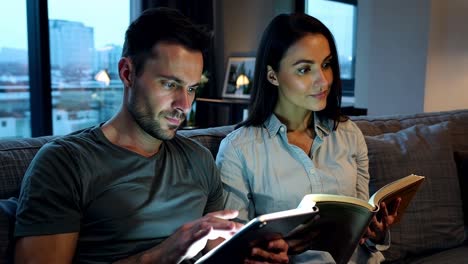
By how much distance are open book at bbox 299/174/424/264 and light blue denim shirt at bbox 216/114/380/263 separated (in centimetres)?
19

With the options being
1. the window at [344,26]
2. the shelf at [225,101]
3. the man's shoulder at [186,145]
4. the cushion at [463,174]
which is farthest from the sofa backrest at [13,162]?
the window at [344,26]

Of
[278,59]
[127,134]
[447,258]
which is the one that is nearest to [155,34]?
[127,134]

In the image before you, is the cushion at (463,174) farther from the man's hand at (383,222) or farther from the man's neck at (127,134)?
the man's neck at (127,134)

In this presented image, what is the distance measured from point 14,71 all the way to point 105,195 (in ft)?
10.4

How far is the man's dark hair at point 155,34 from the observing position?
108cm

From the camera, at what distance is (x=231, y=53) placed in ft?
16.2

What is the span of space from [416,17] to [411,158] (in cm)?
198

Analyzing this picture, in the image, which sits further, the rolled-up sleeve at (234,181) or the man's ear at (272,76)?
the man's ear at (272,76)

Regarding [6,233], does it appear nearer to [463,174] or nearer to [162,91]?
[162,91]

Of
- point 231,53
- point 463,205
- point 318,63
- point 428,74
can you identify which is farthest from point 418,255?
point 231,53

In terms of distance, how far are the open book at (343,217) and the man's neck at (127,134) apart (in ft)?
1.26

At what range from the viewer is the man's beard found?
1.08 meters

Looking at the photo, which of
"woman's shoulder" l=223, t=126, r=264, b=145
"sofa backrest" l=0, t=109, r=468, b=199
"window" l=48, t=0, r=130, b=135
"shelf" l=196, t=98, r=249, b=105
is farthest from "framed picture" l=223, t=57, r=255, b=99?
"woman's shoulder" l=223, t=126, r=264, b=145

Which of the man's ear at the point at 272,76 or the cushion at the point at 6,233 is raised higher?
the man's ear at the point at 272,76
